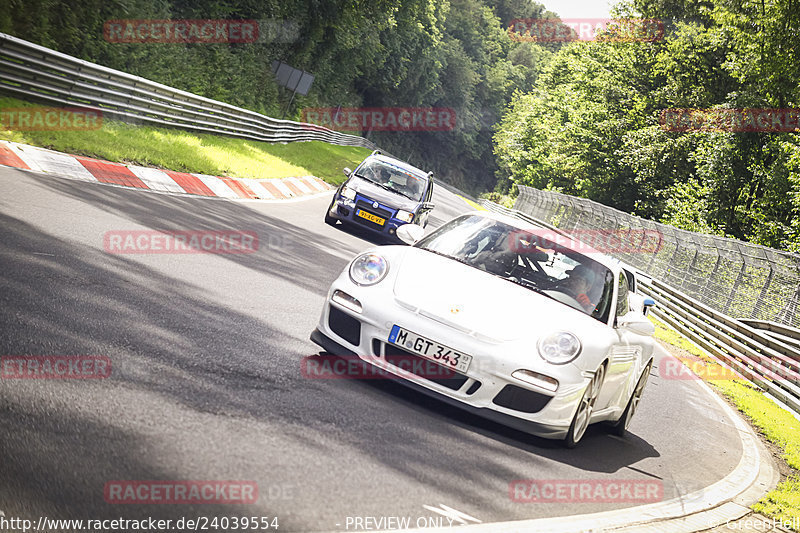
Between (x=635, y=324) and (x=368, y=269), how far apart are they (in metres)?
2.16

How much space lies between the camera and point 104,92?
50.6ft

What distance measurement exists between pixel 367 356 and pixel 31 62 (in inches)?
399

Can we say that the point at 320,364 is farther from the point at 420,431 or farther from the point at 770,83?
the point at 770,83

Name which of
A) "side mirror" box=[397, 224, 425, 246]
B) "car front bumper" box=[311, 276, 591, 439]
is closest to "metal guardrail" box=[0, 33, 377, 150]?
"side mirror" box=[397, 224, 425, 246]

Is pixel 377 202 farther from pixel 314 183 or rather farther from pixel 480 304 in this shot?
pixel 480 304

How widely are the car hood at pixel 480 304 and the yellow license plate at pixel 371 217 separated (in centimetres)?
961

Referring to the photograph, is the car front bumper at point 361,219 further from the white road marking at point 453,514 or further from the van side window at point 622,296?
the white road marking at point 453,514

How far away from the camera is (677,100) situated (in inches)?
1522

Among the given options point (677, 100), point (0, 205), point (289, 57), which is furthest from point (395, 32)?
point (0, 205)

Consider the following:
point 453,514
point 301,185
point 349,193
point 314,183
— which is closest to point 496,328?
point 453,514

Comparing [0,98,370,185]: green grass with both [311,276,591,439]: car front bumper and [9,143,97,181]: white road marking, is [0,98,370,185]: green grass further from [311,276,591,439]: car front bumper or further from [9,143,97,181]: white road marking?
[311,276,591,439]: car front bumper

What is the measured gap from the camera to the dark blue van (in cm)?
1580

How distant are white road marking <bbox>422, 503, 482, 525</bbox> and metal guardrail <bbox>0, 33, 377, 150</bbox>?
36.3 ft

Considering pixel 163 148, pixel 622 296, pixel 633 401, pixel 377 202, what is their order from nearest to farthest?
pixel 622 296 → pixel 633 401 → pixel 377 202 → pixel 163 148
